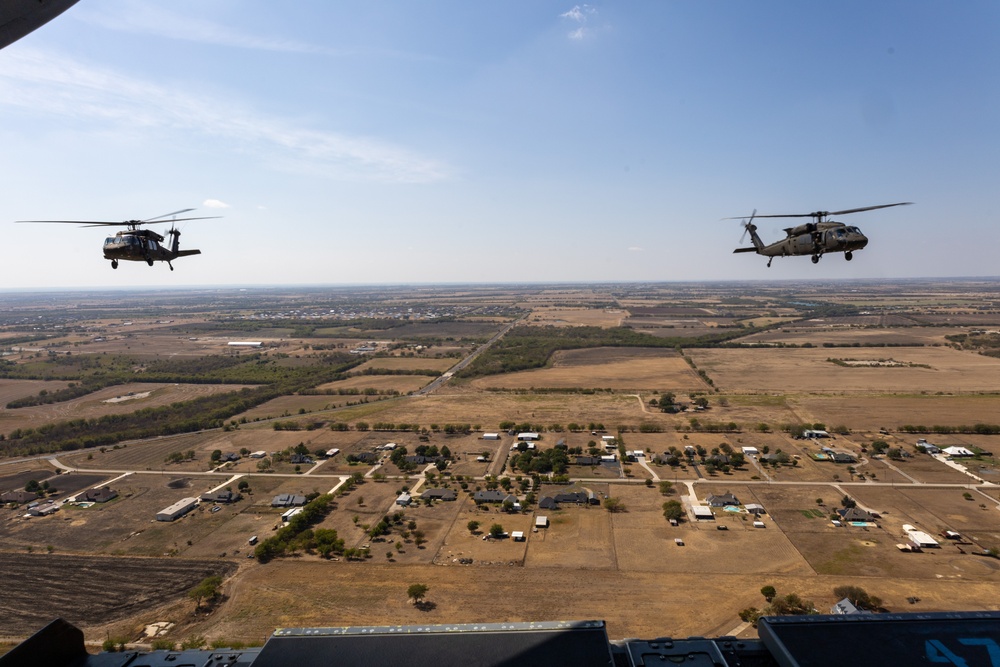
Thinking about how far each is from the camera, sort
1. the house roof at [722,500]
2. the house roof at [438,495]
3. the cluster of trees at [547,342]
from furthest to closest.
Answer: the cluster of trees at [547,342] → the house roof at [438,495] → the house roof at [722,500]

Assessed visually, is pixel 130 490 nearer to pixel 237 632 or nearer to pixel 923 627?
pixel 237 632

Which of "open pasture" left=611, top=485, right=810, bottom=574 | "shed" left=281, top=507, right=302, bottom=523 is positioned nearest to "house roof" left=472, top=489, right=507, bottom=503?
"open pasture" left=611, top=485, right=810, bottom=574

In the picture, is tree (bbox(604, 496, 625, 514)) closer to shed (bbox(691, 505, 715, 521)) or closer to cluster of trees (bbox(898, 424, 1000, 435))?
shed (bbox(691, 505, 715, 521))

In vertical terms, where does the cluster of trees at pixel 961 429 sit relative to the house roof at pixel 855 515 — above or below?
above

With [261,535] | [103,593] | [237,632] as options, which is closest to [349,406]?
[261,535]

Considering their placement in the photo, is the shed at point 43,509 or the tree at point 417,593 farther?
the shed at point 43,509

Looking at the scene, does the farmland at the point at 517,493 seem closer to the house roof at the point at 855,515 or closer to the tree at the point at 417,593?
the tree at the point at 417,593

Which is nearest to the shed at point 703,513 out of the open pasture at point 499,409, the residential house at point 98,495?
the open pasture at point 499,409

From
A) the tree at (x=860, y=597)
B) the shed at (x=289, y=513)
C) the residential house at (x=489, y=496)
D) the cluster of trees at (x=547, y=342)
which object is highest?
the cluster of trees at (x=547, y=342)
